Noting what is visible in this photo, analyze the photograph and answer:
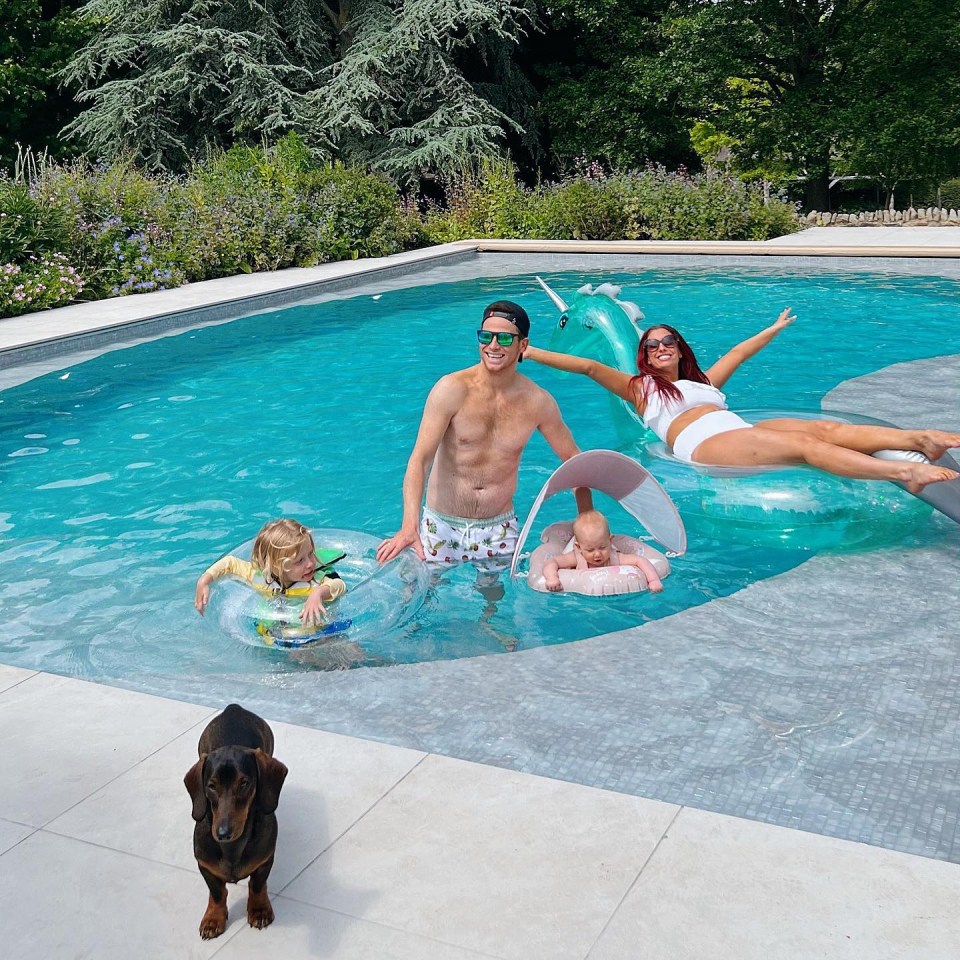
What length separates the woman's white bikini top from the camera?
7.32 meters

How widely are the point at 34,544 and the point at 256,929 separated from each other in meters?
4.93

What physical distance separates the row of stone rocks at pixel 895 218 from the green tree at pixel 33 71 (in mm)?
18077

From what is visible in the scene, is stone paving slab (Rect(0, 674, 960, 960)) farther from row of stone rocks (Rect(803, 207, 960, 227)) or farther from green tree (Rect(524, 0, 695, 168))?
green tree (Rect(524, 0, 695, 168))

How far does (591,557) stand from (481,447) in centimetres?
84

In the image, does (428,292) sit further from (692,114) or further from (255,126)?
(692,114)

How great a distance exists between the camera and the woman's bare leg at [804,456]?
5.80m

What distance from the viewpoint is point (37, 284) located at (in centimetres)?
1491

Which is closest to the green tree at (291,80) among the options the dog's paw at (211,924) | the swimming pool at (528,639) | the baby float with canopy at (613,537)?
the swimming pool at (528,639)

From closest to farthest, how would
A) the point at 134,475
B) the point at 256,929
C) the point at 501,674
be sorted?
the point at 256,929 < the point at 501,674 < the point at 134,475

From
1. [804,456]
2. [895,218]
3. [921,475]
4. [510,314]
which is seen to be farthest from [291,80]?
[921,475]

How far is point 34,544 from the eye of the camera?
23.9ft

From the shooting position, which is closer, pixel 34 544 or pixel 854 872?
pixel 854 872

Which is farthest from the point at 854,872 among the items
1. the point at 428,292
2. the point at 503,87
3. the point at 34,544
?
the point at 503,87

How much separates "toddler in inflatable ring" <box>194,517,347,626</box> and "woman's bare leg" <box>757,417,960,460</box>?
3029 millimetres
